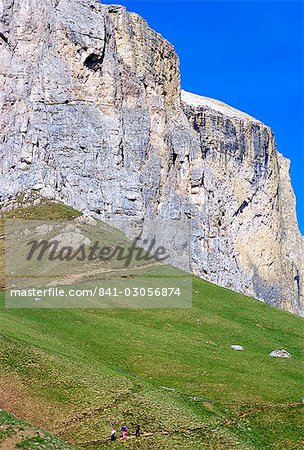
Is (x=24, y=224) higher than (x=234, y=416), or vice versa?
(x=24, y=224)

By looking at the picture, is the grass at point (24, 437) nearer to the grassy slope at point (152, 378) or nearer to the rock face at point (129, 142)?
the grassy slope at point (152, 378)

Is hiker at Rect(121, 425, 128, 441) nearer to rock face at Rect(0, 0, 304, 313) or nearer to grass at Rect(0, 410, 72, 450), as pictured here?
grass at Rect(0, 410, 72, 450)

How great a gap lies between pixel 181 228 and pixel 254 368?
243 feet

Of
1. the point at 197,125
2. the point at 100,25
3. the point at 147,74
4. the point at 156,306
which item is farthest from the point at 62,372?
the point at 197,125

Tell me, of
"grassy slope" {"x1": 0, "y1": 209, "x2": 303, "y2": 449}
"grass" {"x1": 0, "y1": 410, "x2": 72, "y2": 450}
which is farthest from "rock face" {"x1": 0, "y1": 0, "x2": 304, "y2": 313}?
"grass" {"x1": 0, "y1": 410, "x2": 72, "y2": 450}

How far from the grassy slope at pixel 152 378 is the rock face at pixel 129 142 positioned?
135 ft

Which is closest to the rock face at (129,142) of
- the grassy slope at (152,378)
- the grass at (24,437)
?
the grassy slope at (152,378)

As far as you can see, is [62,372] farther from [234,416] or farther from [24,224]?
[24,224]

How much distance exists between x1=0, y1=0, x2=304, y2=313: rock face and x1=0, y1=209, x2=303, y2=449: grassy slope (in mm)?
41221

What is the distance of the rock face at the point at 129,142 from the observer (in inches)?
3728

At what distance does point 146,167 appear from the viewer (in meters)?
113

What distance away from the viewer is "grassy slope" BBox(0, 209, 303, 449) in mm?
31531

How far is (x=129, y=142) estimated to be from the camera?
110375mm

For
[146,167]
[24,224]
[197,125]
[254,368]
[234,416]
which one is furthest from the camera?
[197,125]
